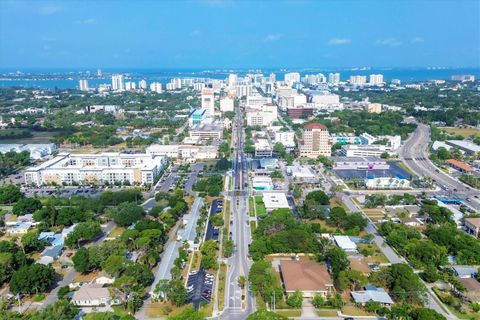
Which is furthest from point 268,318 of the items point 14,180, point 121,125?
point 121,125

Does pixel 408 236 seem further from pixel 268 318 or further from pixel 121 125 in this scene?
pixel 121 125

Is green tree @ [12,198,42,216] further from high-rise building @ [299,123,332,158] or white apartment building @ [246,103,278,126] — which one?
white apartment building @ [246,103,278,126]

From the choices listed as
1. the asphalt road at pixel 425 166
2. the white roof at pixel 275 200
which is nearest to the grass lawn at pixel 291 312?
the white roof at pixel 275 200

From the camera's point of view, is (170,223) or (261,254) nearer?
(261,254)

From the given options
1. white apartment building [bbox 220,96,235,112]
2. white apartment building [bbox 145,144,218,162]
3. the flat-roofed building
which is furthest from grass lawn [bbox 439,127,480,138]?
white apartment building [bbox 220,96,235,112]

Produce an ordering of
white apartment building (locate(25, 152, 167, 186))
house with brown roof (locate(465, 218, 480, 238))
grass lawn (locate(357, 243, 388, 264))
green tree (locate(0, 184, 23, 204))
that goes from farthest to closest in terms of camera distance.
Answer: white apartment building (locate(25, 152, 167, 186)) < green tree (locate(0, 184, 23, 204)) < house with brown roof (locate(465, 218, 480, 238)) < grass lawn (locate(357, 243, 388, 264))

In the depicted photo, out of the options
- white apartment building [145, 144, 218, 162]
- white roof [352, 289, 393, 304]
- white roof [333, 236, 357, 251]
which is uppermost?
white apartment building [145, 144, 218, 162]

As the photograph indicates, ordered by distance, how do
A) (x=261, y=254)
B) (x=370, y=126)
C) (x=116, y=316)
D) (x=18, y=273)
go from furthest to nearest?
(x=370, y=126)
(x=261, y=254)
(x=18, y=273)
(x=116, y=316)

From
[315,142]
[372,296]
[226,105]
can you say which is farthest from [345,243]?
[226,105]
